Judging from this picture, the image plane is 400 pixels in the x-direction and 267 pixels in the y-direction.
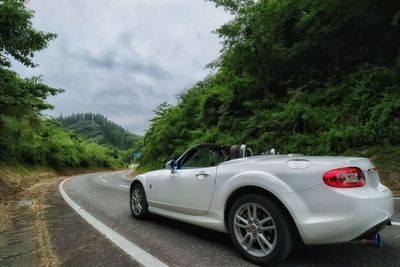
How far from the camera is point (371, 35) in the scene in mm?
15367

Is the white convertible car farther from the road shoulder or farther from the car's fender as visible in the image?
the road shoulder

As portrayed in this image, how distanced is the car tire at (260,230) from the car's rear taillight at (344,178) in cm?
58

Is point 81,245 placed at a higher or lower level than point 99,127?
lower

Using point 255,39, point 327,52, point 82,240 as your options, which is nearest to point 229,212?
point 82,240

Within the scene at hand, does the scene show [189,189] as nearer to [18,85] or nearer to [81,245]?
[81,245]

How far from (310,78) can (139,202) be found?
1259cm

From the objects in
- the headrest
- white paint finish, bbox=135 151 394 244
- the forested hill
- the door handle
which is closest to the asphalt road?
white paint finish, bbox=135 151 394 244

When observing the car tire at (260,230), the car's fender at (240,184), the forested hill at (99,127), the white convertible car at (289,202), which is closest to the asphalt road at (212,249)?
the car tire at (260,230)

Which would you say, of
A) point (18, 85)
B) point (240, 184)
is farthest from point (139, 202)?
point (18, 85)

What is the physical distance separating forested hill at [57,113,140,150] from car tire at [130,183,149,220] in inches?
4874

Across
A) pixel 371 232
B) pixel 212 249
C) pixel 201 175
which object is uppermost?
pixel 201 175

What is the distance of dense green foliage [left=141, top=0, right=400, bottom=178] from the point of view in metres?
11.7

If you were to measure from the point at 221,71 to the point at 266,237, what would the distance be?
2041 centimetres

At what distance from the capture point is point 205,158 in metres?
4.91
